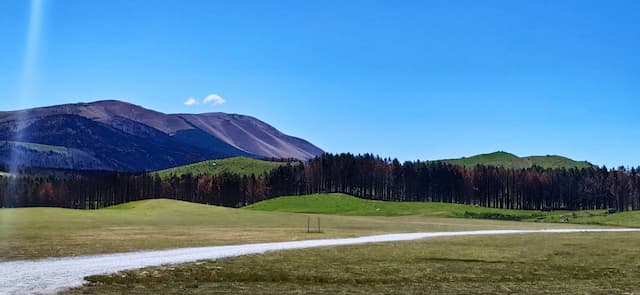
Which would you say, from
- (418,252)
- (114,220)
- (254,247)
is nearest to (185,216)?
(114,220)

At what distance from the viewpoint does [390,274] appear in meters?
30.0

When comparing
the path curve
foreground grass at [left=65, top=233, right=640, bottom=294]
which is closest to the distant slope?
foreground grass at [left=65, top=233, right=640, bottom=294]

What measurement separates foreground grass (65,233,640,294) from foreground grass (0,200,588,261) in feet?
39.1

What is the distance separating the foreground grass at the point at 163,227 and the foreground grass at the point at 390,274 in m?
11.9

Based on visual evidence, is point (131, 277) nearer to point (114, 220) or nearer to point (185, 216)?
point (114, 220)

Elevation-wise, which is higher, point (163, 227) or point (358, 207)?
point (358, 207)

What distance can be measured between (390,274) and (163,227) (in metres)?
52.7

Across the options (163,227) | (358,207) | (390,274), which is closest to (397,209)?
(358,207)

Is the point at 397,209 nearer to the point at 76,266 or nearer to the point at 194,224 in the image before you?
the point at 194,224

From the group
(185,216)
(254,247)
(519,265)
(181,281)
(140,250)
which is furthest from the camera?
(185,216)

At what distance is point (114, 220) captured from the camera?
9156 centimetres

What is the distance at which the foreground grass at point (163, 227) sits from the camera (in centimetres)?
4478

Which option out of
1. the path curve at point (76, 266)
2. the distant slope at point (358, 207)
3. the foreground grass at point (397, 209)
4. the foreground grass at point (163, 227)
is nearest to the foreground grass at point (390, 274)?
the path curve at point (76, 266)

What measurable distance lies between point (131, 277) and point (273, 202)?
16550cm
